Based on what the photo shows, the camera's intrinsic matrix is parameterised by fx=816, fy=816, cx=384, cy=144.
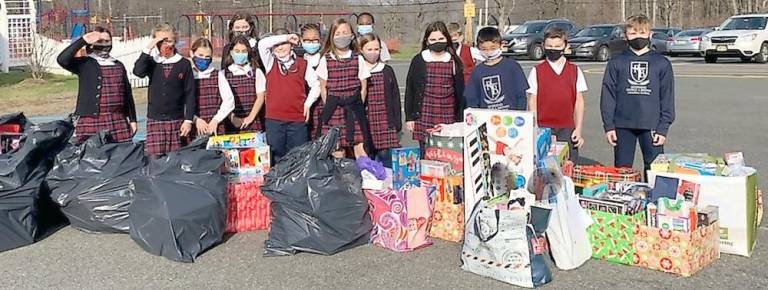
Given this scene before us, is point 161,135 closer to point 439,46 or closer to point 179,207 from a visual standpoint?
point 179,207

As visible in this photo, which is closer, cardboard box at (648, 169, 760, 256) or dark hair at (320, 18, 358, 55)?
cardboard box at (648, 169, 760, 256)

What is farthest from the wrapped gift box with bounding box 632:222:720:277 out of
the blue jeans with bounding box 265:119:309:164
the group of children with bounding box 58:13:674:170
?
the blue jeans with bounding box 265:119:309:164

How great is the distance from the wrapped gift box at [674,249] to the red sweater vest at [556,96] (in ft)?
5.26

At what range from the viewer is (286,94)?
669 centimetres

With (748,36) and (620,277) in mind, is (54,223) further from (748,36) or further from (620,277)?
(748,36)

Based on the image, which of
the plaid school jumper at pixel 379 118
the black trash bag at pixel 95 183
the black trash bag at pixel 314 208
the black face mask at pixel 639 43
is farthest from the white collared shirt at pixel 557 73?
the black trash bag at pixel 95 183

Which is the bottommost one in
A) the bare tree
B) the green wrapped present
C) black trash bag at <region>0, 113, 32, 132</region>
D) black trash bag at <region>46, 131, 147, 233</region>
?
the green wrapped present

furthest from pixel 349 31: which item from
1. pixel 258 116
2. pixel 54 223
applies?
pixel 54 223

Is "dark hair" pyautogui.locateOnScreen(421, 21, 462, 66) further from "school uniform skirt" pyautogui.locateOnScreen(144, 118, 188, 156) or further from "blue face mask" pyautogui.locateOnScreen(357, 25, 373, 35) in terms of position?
"school uniform skirt" pyautogui.locateOnScreen(144, 118, 188, 156)

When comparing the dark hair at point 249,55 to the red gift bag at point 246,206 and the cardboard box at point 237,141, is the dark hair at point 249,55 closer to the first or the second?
the cardboard box at point 237,141

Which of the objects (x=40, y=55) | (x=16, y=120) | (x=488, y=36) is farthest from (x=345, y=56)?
(x=40, y=55)

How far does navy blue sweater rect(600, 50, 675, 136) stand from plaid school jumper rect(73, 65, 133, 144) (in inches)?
156

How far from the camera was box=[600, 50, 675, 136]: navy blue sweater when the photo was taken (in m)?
6.20

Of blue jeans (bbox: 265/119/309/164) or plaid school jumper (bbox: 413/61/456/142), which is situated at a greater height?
plaid school jumper (bbox: 413/61/456/142)
